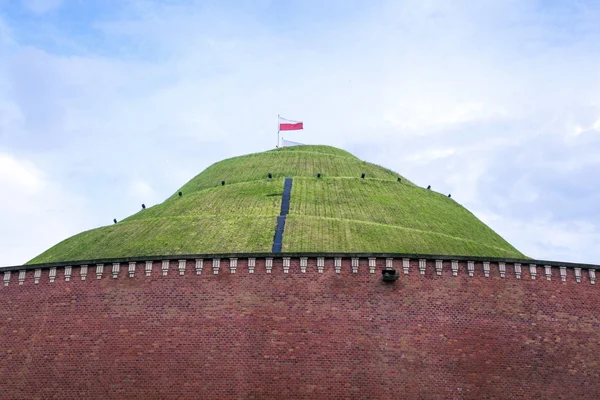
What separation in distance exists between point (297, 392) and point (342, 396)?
5.39ft

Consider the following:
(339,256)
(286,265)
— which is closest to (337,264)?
(339,256)

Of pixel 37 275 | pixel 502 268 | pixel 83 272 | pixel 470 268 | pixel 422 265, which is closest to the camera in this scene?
pixel 422 265

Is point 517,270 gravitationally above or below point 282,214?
below

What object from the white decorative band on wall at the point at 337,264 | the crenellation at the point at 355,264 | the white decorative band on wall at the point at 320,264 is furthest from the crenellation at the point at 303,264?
the crenellation at the point at 355,264

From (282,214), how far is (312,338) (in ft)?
72.9

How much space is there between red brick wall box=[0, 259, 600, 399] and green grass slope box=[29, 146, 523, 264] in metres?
12.5

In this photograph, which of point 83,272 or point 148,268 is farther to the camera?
point 83,272

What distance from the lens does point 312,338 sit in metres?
24.7

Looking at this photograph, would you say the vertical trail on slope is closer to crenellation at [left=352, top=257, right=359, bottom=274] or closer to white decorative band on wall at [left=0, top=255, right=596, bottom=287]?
white decorative band on wall at [left=0, top=255, right=596, bottom=287]

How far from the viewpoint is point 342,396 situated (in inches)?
945

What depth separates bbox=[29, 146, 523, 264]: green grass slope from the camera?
4097 cm

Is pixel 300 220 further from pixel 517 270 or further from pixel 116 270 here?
pixel 517 270

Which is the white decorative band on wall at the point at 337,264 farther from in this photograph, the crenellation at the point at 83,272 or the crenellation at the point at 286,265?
the crenellation at the point at 83,272

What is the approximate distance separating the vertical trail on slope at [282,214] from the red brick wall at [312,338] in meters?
12.6
